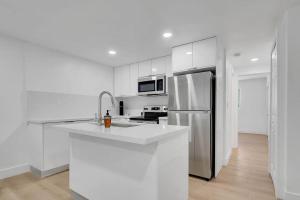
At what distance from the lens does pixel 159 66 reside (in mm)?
3805

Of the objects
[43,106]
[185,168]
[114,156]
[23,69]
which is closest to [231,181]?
[185,168]

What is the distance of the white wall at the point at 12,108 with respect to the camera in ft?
8.63

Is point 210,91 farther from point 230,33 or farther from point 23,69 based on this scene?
point 23,69

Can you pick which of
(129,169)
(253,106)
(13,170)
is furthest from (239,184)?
(253,106)

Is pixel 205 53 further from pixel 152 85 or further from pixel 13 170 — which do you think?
pixel 13 170

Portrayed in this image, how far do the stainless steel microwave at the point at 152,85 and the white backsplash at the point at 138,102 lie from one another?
0.39 meters

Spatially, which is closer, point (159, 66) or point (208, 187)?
point (208, 187)

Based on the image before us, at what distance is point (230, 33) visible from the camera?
2.56 m

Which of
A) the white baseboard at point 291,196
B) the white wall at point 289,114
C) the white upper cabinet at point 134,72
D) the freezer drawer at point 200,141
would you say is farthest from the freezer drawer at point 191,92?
the white baseboard at point 291,196

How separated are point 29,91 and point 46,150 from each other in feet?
3.78

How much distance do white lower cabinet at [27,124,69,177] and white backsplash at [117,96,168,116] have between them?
6.65 feet

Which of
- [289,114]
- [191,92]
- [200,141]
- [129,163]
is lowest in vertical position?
[200,141]

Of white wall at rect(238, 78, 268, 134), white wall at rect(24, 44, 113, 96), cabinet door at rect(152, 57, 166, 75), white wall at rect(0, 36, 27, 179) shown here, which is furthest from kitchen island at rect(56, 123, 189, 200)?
white wall at rect(238, 78, 268, 134)

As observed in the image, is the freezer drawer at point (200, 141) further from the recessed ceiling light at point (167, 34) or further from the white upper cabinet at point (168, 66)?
the recessed ceiling light at point (167, 34)
